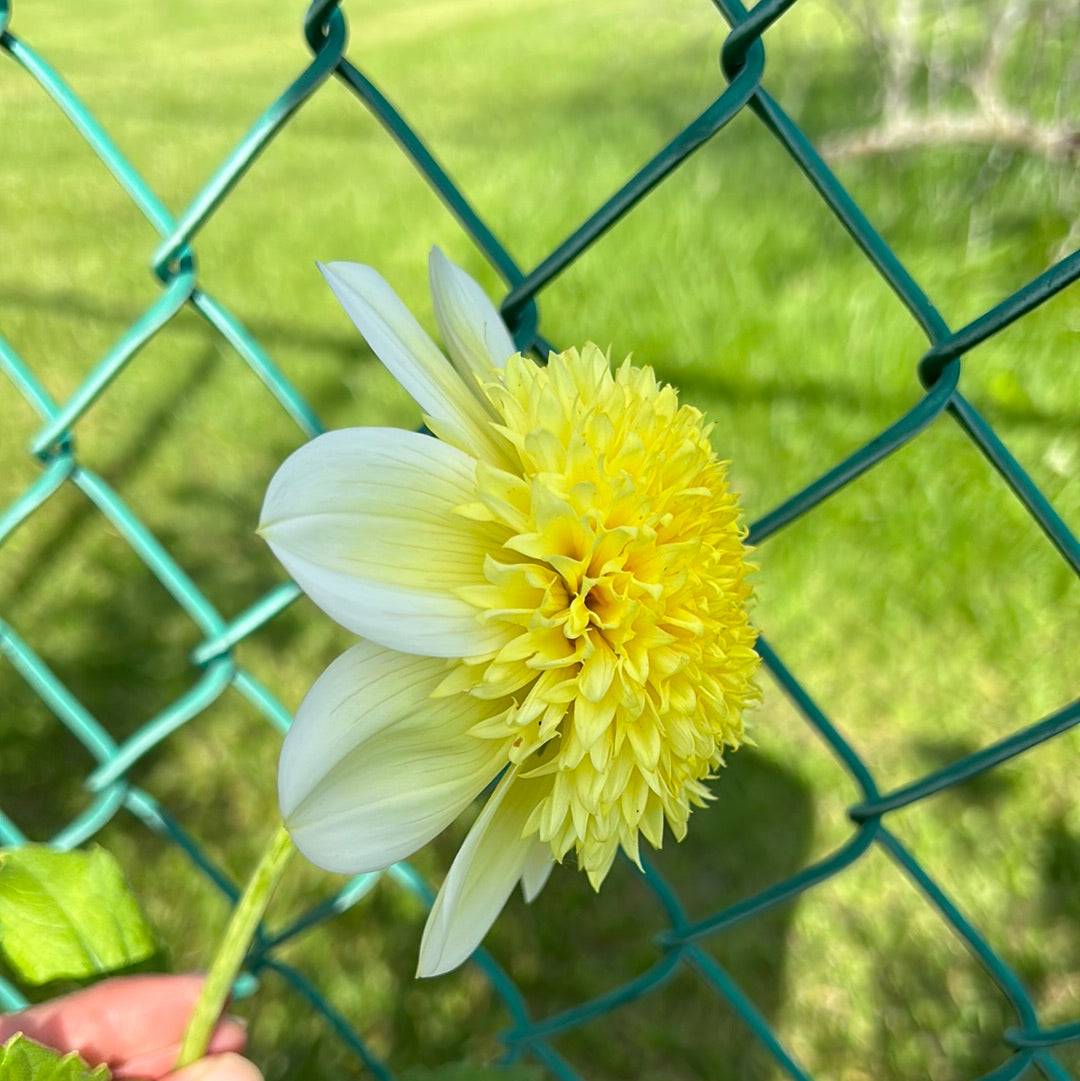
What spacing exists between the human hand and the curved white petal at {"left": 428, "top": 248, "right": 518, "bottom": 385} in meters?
0.50

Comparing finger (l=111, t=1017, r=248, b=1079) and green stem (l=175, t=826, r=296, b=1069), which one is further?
finger (l=111, t=1017, r=248, b=1079)

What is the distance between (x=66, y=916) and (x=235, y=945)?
0.18m

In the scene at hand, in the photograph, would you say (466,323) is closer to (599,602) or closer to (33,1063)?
(599,602)

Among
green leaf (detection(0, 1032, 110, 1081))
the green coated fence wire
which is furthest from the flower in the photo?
green leaf (detection(0, 1032, 110, 1081))

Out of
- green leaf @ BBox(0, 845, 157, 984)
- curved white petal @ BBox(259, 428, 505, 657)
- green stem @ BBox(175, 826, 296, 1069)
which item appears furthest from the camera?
green leaf @ BBox(0, 845, 157, 984)

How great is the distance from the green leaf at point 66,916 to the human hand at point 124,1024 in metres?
0.02

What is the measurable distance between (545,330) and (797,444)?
0.69 metres

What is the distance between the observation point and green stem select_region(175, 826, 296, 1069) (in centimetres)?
56

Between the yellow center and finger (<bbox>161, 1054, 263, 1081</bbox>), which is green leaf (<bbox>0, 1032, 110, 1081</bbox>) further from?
the yellow center

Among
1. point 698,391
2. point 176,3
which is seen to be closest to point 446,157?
point 698,391

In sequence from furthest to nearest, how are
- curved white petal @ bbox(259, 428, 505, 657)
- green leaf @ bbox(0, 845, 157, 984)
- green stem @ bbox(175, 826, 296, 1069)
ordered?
green leaf @ bbox(0, 845, 157, 984) < green stem @ bbox(175, 826, 296, 1069) < curved white petal @ bbox(259, 428, 505, 657)

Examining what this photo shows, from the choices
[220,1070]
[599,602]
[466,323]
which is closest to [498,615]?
[599,602]

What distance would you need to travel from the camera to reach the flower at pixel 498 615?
0.47 meters

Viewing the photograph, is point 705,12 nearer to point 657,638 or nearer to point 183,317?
point 183,317
